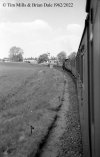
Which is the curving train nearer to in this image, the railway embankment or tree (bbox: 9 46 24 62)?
the railway embankment

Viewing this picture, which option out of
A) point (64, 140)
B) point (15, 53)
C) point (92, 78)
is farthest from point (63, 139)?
point (15, 53)

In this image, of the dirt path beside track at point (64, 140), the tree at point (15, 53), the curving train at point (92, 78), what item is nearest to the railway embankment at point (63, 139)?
the dirt path beside track at point (64, 140)

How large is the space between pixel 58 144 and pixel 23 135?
74.2 inches

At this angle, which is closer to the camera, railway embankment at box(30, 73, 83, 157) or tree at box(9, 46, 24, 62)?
railway embankment at box(30, 73, 83, 157)

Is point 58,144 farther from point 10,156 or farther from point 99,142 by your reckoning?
point 99,142

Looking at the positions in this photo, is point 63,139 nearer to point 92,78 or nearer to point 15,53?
point 92,78

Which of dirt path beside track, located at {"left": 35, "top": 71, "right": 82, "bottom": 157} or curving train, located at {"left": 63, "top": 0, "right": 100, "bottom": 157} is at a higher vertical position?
curving train, located at {"left": 63, "top": 0, "right": 100, "bottom": 157}

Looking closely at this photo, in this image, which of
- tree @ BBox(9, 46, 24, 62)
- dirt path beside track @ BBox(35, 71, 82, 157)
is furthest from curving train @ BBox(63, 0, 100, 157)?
tree @ BBox(9, 46, 24, 62)

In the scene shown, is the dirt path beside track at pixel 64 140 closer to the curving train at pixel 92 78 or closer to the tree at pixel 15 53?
the curving train at pixel 92 78

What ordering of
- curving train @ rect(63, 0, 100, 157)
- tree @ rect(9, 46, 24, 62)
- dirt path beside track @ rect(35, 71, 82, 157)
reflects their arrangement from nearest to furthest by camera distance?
1. curving train @ rect(63, 0, 100, 157)
2. dirt path beside track @ rect(35, 71, 82, 157)
3. tree @ rect(9, 46, 24, 62)

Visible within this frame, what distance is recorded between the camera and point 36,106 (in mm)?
15383

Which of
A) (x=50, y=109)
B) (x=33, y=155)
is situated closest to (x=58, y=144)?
(x=33, y=155)

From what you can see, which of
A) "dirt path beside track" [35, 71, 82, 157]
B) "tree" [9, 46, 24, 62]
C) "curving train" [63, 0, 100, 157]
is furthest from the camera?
"tree" [9, 46, 24, 62]

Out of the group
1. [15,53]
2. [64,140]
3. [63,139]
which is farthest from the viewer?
[15,53]
